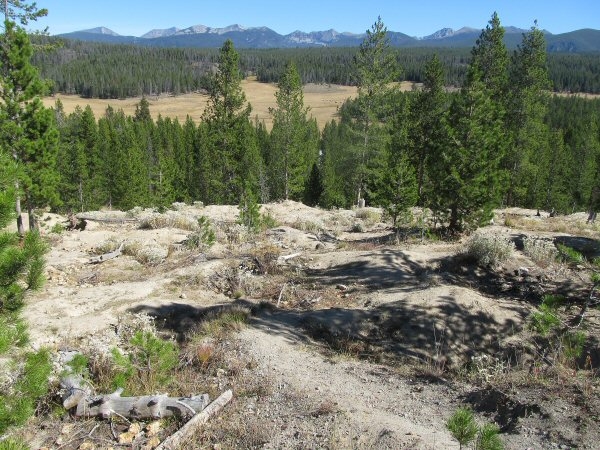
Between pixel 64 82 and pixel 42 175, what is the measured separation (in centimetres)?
15216

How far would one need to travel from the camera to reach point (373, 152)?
30.0 meters

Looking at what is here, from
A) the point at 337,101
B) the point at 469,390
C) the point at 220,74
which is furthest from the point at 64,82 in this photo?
the point at 469,390

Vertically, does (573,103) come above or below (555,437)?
above

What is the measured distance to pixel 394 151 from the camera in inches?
1179

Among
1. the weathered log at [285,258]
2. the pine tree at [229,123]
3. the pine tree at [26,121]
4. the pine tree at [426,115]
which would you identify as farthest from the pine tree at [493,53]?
the pine tree at [26,121]

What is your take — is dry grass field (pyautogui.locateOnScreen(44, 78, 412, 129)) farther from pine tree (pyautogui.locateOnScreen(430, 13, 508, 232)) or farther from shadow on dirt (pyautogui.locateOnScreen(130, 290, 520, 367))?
shadow on dirt (pyautogui.locateOnScreen(130, 290, 520, 367))

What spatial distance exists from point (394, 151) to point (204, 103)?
385 ft

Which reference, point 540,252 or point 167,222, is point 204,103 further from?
point 540,252

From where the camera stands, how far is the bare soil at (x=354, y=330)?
5680mm

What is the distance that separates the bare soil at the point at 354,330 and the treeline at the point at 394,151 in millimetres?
2720

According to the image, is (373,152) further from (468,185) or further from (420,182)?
(468,185)

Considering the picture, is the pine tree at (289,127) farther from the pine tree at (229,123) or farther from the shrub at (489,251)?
the shrub at (489,251)

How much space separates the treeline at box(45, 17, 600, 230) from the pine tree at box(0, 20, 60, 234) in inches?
40.8

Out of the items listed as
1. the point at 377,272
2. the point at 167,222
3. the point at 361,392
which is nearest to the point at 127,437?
the point at 361,392
